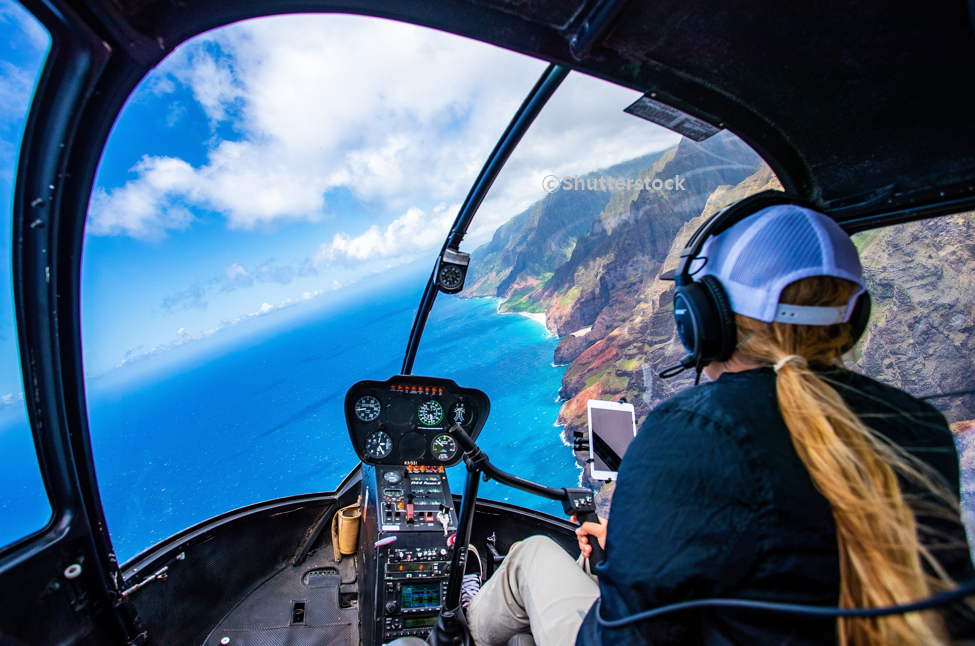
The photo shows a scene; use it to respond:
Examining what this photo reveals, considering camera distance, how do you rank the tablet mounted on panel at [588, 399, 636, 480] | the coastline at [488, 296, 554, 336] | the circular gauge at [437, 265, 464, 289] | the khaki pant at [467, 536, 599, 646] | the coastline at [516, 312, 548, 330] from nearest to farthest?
the khaki pant at [467, 536, 599, 646] < the tablet mounted on panel at [588, 399, 636, 480] < the circular gauge at [437, 265, 464, 289] < the coastline at [488, 296, 554, 336] < the coastline at [516, 312, 548, 330]

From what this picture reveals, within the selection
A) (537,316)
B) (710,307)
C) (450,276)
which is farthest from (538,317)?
(710,307)

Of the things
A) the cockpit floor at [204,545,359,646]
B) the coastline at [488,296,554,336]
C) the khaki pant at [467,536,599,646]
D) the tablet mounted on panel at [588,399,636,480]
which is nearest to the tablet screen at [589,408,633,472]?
the tablet mounted on panel at [588,399,636,480]

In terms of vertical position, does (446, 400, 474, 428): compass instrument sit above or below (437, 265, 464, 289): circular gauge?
below

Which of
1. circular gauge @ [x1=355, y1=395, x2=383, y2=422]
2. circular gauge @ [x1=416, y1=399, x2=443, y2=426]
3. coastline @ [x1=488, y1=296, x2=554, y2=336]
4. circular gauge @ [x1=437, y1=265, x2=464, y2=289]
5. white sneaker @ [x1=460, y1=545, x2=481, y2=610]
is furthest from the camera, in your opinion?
coastline @ [x1=488, y1=296, x2=554, y2=336]

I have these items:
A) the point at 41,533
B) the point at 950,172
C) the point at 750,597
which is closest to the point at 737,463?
the point at 750,597

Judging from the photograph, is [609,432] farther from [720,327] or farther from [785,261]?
[785,261]

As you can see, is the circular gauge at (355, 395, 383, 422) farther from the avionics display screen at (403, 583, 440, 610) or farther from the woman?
the woman

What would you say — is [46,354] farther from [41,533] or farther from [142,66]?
[142,66]

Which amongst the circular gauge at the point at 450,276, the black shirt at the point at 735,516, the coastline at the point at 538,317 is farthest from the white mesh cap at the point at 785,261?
the coastline at the point at 538,317
